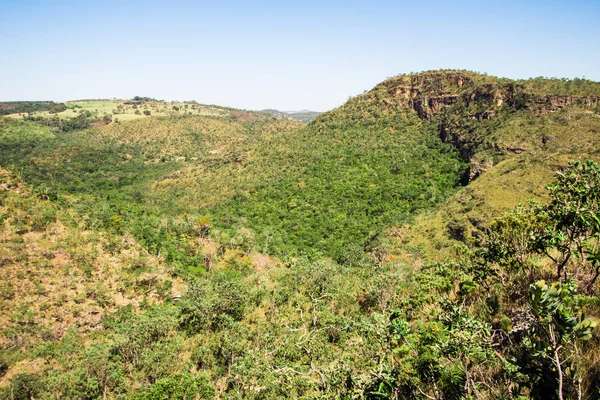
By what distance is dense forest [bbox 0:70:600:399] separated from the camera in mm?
6094

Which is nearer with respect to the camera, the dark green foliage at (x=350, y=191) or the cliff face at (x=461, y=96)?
the dark green foliage at (x=350, y=191)

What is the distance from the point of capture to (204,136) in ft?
505

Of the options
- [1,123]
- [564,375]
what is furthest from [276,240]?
[1,123]

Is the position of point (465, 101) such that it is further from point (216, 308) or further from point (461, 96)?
point (216, 308)

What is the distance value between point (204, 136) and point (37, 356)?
448 ft

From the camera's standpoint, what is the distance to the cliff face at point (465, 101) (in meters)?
64.9

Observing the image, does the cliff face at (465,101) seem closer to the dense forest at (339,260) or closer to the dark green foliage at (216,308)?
the dense forest at (339,260)

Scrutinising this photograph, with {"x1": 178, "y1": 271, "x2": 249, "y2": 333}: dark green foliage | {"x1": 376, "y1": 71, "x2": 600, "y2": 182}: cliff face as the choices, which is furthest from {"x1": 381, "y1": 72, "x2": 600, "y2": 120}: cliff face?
{"x1": 178, "y1": 271, "x2": 249, "y2": 333}: dark green foliage

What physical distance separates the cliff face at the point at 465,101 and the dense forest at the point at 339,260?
53 centimetres

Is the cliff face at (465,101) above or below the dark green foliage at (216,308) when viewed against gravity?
above

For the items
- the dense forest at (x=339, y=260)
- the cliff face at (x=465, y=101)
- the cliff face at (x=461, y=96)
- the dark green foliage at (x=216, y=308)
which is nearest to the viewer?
the dense forest at (x=339, y=260)

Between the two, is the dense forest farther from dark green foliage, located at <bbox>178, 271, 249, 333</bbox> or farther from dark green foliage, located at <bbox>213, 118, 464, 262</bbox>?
dark green foliage, located at <bbox>213, 118, 464, 262</bbox>

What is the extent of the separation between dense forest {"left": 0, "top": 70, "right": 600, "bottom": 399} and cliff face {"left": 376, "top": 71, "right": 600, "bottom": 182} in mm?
535

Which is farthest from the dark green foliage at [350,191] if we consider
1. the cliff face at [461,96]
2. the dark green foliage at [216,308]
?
the dark green foliage at [216,308]
